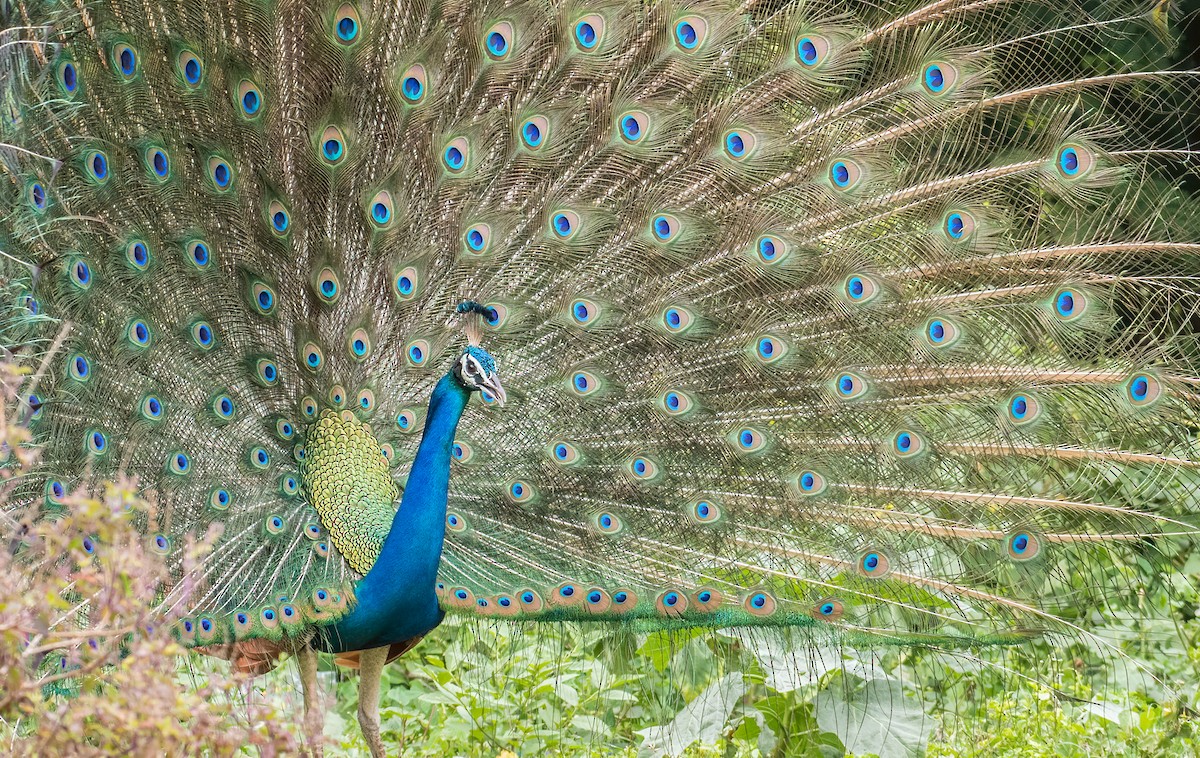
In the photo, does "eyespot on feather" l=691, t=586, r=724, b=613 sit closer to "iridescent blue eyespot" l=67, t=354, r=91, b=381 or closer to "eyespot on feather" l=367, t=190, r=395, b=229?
"eyespot on feather" l=367, t=190, r=395, b=229

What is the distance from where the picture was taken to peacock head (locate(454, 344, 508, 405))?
10.2 feet

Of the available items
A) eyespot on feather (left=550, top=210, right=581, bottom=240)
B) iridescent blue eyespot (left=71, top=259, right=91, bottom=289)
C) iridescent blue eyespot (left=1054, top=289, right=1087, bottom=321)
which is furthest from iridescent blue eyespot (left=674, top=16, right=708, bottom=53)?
iridescent blue eyespot (left=71, top=259, right=91, bottom=289)

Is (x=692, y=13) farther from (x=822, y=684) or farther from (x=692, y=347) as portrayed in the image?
(x=822, y=684)

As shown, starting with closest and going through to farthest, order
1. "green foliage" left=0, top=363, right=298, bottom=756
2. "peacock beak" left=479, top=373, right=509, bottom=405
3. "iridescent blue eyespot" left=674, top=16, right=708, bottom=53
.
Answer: "green foliage" left=0, top=363, right=298, bottom=756 < "peacock beak" left=479, top=373, right=509, bottom=405 < "iridescent blue eyespot" left=674, top=16, right=708, bottom=53

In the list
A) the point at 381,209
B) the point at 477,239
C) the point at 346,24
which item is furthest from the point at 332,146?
the point at 477,239

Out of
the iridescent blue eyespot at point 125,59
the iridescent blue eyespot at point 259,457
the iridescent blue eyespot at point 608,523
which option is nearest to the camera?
the iridescent blue eyespot at point 125,59

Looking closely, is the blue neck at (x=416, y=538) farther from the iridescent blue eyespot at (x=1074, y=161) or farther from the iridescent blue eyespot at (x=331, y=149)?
the iridescent blue eyespot at (x=1074, y=161)

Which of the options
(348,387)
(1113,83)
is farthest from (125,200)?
(1113,83)

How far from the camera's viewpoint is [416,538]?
3172mm

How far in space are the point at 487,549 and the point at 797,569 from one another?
2.90 feet

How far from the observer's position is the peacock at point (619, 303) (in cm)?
325

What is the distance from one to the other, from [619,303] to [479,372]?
545 mm

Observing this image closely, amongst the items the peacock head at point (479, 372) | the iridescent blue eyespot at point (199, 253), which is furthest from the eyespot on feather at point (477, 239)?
the iridescent blue eyespot at point (199, 253)

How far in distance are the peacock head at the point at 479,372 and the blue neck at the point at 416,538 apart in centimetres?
5
